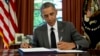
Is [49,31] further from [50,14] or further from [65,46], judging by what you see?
[65,46]

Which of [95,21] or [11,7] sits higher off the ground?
[11,7]

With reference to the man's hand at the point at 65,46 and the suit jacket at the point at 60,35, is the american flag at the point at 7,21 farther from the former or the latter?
the man's hand at the point at 65,46

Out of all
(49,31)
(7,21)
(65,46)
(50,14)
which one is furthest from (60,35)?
(7,21)

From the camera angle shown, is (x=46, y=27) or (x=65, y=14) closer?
(x=46, y=27)

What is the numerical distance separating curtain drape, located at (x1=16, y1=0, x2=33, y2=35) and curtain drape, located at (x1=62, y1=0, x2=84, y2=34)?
71 centimetres

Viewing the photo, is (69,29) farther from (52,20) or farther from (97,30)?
(97,30)

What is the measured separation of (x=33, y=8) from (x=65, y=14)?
0.68 metres

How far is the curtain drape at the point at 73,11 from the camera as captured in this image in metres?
4.20

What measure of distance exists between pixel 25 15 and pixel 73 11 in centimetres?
100

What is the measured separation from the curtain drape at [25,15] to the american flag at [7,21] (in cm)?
21

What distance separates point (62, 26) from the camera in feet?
8.82

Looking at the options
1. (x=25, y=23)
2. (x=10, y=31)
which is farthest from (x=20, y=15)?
(x=10, y=31)

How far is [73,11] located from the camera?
4.21 meters

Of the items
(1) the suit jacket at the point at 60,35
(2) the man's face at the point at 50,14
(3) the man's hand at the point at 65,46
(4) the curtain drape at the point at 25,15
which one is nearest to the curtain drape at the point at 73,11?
(4) the curtain drape at the point at 25,15
